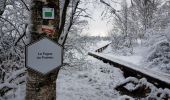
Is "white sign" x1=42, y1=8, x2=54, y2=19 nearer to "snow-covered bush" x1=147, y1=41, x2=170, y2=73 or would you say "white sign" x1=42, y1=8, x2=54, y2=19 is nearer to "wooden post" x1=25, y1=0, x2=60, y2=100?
"wooden post" x1=25, y1=0, x2=60, y2=100

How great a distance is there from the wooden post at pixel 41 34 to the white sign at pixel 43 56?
21 cm

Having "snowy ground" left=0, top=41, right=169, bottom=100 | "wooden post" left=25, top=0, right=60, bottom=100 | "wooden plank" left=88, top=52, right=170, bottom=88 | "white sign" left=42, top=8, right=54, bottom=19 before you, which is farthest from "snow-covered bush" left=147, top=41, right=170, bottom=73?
"white sign" left=42, top=8, right=54, bottom=19

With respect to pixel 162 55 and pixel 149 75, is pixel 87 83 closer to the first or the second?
pixel 149 75

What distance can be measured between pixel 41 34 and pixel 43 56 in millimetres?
353

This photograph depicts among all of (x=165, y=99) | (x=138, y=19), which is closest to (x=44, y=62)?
(x=165, y=99)

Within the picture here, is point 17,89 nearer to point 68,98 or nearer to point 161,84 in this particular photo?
point 68,98

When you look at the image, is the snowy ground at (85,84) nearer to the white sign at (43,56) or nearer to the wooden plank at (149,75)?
the wooden plank at (149,75)

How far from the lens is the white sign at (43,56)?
4.53 metres

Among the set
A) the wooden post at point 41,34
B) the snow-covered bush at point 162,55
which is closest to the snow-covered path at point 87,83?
the snow-covered bush at point 162,55

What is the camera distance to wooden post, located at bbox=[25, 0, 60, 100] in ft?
15.5

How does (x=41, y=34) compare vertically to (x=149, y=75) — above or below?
above

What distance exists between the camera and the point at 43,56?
456cm

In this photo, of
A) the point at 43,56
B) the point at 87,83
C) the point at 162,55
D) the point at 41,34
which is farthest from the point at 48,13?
the point at 162,55

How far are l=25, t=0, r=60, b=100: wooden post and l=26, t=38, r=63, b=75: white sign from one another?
214mm
